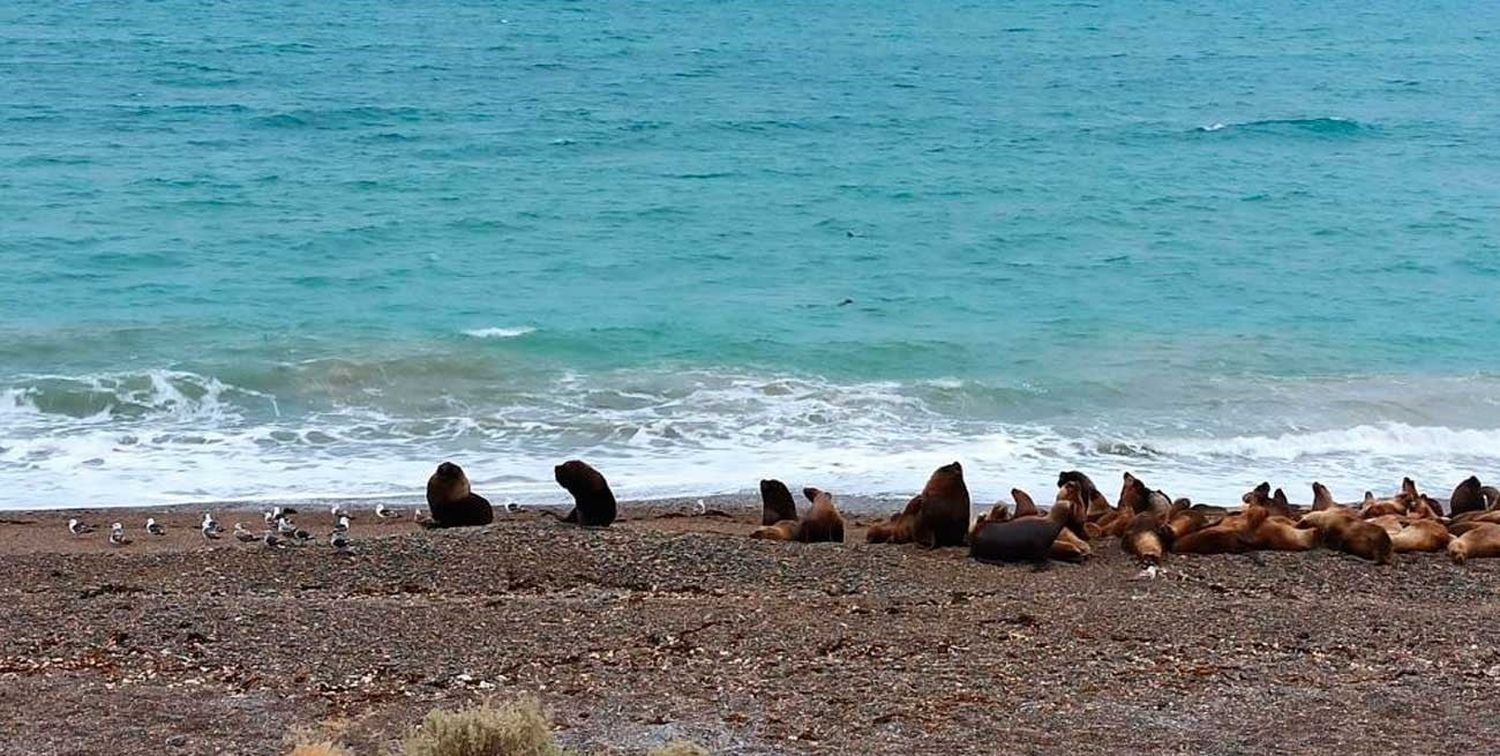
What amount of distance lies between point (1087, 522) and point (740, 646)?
14.1 feet

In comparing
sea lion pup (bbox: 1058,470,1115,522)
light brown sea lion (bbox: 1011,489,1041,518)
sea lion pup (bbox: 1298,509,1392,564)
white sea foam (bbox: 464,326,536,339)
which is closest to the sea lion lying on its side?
light brown sea lion (bbox: 1011,489,1041,518)

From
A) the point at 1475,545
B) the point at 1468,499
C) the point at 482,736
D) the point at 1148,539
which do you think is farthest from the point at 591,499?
the point at 482,736

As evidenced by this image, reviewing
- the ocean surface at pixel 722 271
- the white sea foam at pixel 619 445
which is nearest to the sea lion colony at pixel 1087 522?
the white sea foam at pixel 619 445

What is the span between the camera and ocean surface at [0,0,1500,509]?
16641 mm

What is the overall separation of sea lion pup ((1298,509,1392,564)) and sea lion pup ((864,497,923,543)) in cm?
261

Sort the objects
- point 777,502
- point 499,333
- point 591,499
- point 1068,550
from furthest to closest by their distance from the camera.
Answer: point 499,333 → point 777,502 → point 591,499 → point 1068,550

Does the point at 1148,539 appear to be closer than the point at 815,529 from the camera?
Yes

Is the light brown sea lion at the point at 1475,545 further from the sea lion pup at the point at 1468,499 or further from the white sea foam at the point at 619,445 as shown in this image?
the white sea foam at the point at 619,445

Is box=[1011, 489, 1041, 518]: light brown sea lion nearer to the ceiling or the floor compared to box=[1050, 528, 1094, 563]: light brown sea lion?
nearer to the ceiling

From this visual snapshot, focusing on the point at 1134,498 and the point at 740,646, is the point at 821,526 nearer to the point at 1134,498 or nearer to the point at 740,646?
the point at 1134,498

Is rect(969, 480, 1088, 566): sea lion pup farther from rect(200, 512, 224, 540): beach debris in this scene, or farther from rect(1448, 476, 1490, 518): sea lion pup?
rect(200, 512, 224, 540): beach debris

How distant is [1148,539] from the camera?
1229cm

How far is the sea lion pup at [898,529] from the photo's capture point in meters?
12.8

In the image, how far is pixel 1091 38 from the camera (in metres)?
59.6
